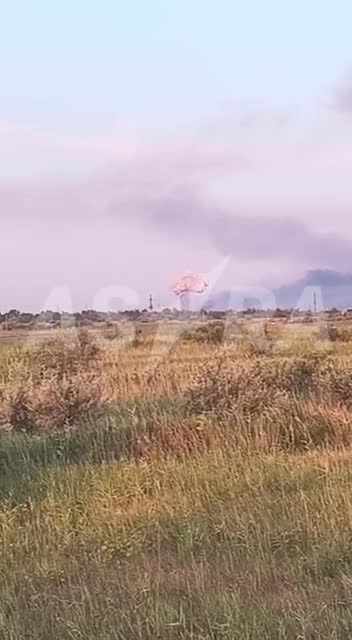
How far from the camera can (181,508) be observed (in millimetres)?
7344

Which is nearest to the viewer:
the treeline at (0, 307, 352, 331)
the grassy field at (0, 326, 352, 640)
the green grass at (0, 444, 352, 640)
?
the green grass at (0, 444, 352, 640)

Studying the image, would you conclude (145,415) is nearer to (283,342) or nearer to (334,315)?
(283,342)

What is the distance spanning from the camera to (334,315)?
7656 cm

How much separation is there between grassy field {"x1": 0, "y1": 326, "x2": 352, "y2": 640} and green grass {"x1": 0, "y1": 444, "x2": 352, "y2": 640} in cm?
1

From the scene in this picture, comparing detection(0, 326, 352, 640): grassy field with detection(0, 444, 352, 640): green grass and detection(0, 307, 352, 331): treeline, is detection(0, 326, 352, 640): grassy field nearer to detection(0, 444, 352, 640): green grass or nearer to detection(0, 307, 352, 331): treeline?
detection(0, 444, 352, 640): green grass

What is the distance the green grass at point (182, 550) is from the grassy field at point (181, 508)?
0.6 inches

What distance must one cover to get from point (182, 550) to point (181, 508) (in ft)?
3.10

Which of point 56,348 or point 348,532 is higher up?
point 56,348

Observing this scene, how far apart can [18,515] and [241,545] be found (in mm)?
2091

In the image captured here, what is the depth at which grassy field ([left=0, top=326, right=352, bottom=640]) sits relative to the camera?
5.12 metres

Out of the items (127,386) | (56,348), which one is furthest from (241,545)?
(56,348)

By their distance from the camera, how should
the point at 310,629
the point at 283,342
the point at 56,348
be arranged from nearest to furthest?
1. the point at 310,629
2. the point at 56,348
3. the point at 283,342

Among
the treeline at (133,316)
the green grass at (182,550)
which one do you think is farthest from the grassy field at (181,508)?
the treeline at (133,316)

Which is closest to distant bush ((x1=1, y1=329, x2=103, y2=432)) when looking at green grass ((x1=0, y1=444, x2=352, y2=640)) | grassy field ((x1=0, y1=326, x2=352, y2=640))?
grassy field ((x1=0, y1=326, x2=352, y2=640))
